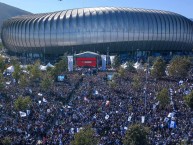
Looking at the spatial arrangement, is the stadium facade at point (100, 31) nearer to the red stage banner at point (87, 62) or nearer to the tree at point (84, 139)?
the red stage banner at point (87, 62)

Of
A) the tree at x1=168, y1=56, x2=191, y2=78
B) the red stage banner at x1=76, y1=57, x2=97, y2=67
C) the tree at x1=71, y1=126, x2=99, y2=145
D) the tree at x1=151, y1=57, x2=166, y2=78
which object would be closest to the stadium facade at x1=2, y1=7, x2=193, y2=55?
the red stage banner at x1=76, y1=57, x2=97, y2=67

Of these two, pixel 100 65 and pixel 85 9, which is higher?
pixel 85 9

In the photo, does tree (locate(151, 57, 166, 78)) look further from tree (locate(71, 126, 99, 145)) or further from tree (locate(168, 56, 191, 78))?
tree (locate(71, 126, 99, 145))

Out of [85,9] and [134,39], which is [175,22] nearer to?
[134,39]

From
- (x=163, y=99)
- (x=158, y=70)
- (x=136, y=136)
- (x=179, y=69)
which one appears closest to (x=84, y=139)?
(x=136, y=136)

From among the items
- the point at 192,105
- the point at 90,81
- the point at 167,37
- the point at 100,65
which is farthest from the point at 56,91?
the point at 167,37
